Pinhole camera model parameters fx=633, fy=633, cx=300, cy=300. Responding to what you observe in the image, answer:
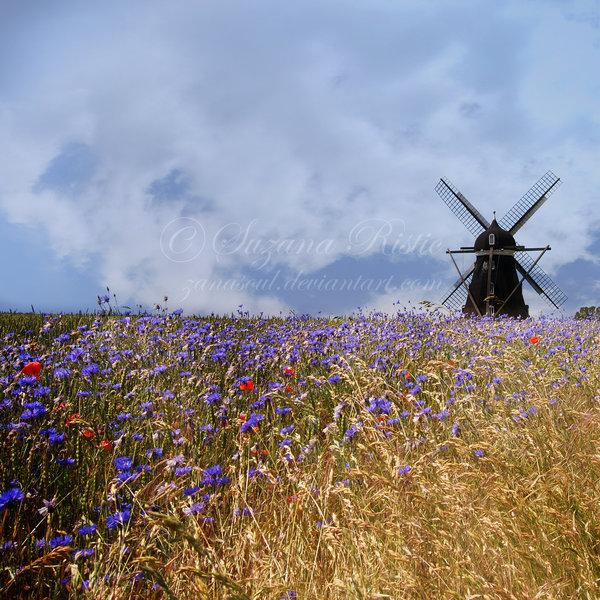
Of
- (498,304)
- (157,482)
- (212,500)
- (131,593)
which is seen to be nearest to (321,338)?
(157,482)

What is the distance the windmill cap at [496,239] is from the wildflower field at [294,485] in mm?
16841

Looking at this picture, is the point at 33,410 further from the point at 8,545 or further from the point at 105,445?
the point at 8,545

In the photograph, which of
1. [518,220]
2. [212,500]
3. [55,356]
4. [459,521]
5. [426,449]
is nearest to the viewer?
[459,521]

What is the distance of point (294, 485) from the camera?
367 centimetres

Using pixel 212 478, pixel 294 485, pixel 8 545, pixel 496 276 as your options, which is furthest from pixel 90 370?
pixel 496 276

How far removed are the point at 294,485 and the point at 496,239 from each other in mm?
20586

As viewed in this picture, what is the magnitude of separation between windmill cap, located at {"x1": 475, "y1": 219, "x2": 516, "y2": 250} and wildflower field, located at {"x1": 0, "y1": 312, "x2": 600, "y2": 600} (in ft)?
55.3

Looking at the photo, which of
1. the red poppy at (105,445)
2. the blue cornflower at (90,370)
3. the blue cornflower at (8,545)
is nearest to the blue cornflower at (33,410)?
the red poppy at (105,445)

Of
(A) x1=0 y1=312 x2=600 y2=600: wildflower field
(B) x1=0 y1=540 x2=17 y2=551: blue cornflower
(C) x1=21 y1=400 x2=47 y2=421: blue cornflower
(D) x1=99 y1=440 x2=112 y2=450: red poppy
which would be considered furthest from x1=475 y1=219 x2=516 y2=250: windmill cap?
(B) x1=0 y1=540 x2=17 y2=551: blue cornflower

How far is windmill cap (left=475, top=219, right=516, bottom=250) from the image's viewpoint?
22.7m

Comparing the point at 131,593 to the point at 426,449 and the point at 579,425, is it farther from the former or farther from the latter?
the point at 579,425

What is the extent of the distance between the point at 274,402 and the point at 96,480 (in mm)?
1919

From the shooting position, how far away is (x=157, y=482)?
369 cm

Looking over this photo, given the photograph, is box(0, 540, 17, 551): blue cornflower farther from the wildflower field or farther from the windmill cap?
the windmill cap
